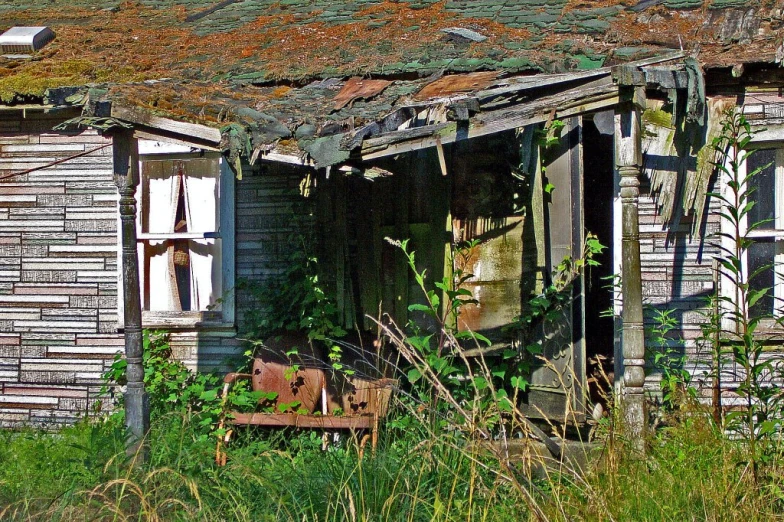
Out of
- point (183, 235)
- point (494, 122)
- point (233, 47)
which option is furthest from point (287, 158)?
point (233, 47)

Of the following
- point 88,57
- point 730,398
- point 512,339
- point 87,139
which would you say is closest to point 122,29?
point 88,57

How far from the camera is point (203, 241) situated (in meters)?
8.24

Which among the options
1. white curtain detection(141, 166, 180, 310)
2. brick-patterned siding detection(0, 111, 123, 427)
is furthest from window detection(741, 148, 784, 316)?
brick-patterned siding detection(0, 111, 123, 427)

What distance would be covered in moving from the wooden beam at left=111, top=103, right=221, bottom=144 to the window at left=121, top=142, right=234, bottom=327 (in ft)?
7.54

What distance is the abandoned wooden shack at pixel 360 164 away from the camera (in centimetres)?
573

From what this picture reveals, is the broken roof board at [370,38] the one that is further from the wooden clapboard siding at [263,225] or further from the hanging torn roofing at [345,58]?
the wooden clapboard siding at [263,225]

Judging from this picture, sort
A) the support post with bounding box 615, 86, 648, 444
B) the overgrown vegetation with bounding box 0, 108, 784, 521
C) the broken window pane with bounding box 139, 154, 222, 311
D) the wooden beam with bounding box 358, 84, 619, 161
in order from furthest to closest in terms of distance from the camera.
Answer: the broken window pane with bounding box 139, 154, 222, 311, the wooden beam with bounding box 358, 84, 619, 161, the support post with bounding box 615, 86, 648, 444, the overgrown vegetation with bounding box 0, 108, 784, 521

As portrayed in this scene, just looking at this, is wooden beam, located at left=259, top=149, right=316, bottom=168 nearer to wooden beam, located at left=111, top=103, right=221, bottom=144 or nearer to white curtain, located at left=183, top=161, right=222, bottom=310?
wooden beam, located at left=111, top=103, right=221, bottom=144

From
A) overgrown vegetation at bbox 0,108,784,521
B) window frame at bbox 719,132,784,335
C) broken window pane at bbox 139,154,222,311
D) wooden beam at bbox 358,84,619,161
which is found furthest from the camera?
broken window pane at bbox 139,154,222,311

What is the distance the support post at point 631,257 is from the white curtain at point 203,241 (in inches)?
160

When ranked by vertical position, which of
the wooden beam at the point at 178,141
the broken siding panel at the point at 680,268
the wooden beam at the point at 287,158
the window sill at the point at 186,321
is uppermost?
the wooden beam at the point at 178,141

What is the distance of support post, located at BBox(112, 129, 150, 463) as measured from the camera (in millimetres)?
5980

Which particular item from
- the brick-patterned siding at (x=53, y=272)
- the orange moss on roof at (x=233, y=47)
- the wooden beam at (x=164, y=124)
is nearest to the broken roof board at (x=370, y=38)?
the orange moss on roof at (x=233, y=47)

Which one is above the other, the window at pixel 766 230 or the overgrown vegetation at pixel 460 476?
the window at pixel 766 230
